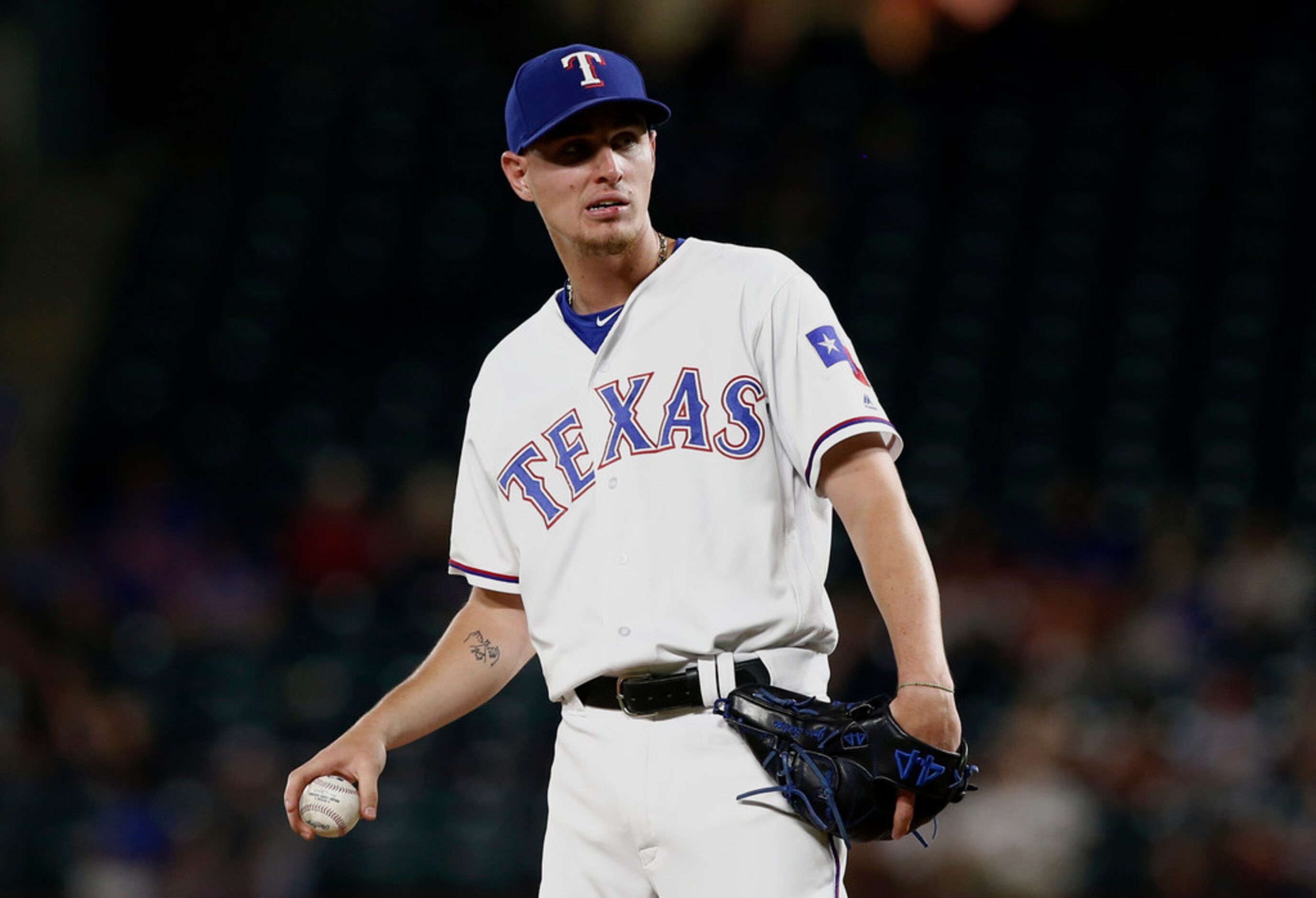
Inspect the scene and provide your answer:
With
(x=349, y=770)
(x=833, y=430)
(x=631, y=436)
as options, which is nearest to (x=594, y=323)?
(x=631, y=436)

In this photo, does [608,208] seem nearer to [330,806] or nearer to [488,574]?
[488,574]

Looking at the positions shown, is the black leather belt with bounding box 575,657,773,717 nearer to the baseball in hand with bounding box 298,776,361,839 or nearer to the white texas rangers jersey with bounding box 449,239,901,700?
the white texas rangers jersey with bounding box 449,239,901,700

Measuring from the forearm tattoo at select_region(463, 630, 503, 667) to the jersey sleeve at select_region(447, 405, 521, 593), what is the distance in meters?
0.08

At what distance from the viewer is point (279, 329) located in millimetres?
8672

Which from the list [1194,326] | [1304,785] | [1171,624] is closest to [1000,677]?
[1171,624]

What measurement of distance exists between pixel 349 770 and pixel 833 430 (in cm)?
87

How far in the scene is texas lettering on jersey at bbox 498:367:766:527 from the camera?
2.28 m

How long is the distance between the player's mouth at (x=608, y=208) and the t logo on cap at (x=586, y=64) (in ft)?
0.58

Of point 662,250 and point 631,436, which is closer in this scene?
point 631,436

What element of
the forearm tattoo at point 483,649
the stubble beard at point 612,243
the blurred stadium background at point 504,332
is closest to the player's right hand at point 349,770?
the forearm tattoo at point 483,649

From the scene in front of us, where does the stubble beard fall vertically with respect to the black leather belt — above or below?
above

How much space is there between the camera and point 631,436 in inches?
91.8

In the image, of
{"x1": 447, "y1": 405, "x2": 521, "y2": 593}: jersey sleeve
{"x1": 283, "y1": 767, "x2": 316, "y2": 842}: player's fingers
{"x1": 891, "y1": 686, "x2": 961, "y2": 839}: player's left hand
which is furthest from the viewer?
{"x1": 447, "y1": 405, "x2": 521, "y2": 593}: jersey sleeve

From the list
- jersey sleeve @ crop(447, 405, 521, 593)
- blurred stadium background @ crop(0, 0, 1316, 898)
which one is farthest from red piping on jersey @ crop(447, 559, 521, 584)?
blurred stadium background @ crop(0, 0, 1316, 898)
